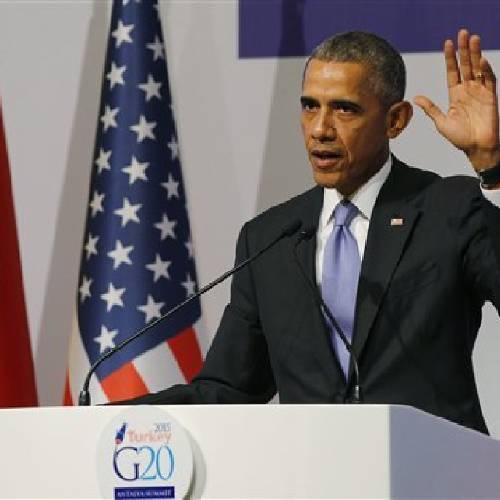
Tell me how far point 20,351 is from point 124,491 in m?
2.09

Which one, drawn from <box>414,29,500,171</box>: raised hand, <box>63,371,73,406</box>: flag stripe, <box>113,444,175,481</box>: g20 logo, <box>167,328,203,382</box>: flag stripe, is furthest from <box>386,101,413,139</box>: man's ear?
<box>63,371,73,406</box>: flag stripe

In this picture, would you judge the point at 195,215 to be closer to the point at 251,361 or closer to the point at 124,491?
the point at 251,361

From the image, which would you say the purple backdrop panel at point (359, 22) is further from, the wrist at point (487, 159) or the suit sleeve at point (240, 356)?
the wrist at point (487, 159)

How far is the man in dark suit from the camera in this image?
2.65 meters

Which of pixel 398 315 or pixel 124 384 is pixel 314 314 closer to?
pixel 398 315

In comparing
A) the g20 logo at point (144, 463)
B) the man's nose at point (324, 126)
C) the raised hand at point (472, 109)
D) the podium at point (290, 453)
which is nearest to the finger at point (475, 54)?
the raised hand at point (472, 109)

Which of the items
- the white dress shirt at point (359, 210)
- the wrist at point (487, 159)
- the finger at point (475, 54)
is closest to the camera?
the wrist at point (487, 159)

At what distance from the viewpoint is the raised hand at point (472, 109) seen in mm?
2463

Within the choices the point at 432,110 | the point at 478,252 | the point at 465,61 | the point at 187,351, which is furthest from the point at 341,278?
the point at 187,351

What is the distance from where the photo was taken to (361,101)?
2.76m

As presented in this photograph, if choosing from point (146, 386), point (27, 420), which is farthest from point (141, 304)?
point (27, 420)

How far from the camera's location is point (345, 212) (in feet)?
9.29

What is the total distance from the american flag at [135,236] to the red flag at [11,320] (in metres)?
0.14

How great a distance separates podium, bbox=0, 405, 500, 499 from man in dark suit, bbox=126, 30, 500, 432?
0.48 meters
